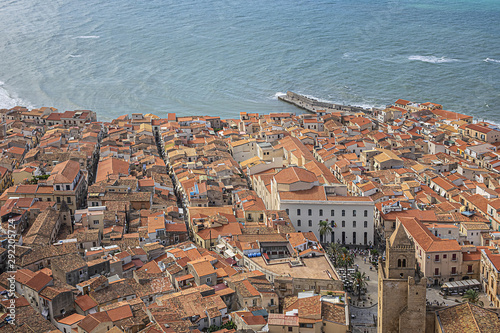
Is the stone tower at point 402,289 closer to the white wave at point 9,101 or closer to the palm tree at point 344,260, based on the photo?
the palm tree at point 344,260

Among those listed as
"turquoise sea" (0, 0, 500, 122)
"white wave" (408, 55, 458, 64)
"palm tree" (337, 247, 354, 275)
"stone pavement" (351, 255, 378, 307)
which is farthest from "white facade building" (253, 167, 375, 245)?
"white wave" (408, 55, 458, 64)

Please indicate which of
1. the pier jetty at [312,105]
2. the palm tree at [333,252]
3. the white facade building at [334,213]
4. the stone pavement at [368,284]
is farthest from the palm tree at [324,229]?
the pier jetty at [312,105]

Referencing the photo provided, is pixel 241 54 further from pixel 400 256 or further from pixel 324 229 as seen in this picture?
pixel 400 256

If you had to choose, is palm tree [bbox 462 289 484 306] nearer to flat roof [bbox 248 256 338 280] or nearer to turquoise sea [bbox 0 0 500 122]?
flat roof [bbox 248 256 338 280]

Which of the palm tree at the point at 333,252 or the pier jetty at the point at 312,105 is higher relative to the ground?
the palm tree at the point at 333,252

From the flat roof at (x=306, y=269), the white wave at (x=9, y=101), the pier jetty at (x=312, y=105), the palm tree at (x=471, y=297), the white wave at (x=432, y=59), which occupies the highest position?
the white wave at (x=9, y=101)

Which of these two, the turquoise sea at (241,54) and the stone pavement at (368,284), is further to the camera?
the turquoise sea at (241,54)

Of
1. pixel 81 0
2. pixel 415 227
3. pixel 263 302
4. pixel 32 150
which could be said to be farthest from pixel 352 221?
pixel 81 0
